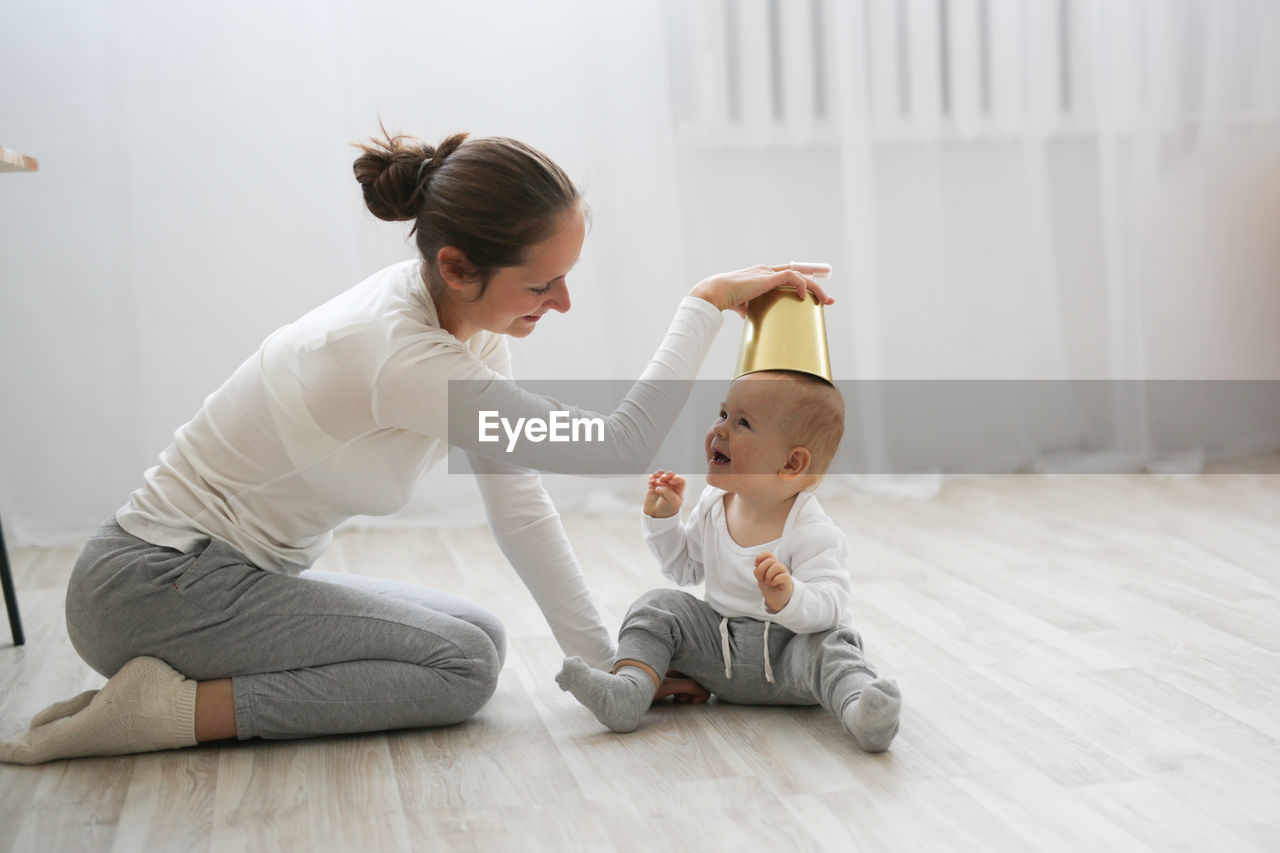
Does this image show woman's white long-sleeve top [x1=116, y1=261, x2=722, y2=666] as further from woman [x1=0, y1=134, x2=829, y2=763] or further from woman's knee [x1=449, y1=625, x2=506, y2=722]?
woman's knee [x1=449, y1=625, x2=506, y2=722]

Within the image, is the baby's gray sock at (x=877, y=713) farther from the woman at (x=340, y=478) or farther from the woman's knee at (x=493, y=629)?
the woman's knee at (x=493, y=629)

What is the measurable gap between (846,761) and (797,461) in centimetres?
31

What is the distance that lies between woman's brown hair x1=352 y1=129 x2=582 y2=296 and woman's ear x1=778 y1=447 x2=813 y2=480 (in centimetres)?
34

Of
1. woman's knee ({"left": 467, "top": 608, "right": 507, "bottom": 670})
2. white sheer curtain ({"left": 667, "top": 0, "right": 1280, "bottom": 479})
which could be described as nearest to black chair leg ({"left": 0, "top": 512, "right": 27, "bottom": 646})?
woman's knee ({"left": 467, "top": 608, "right": 507, "bottom": 670})

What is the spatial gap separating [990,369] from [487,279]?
1.79 metres

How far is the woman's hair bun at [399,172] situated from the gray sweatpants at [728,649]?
494mm

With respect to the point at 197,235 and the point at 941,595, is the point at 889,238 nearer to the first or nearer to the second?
the point at 941,595

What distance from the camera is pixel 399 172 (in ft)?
3.95

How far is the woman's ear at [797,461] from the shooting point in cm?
129

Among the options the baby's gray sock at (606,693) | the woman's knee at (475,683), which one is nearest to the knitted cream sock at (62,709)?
the woman's knee at (475,683)

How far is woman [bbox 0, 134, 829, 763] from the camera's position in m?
1.19

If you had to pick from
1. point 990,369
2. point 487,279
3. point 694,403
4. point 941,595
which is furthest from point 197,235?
point 990,369

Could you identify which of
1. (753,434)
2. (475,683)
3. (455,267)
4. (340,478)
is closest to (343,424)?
(340,478)

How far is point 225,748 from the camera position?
1237 millimetres
